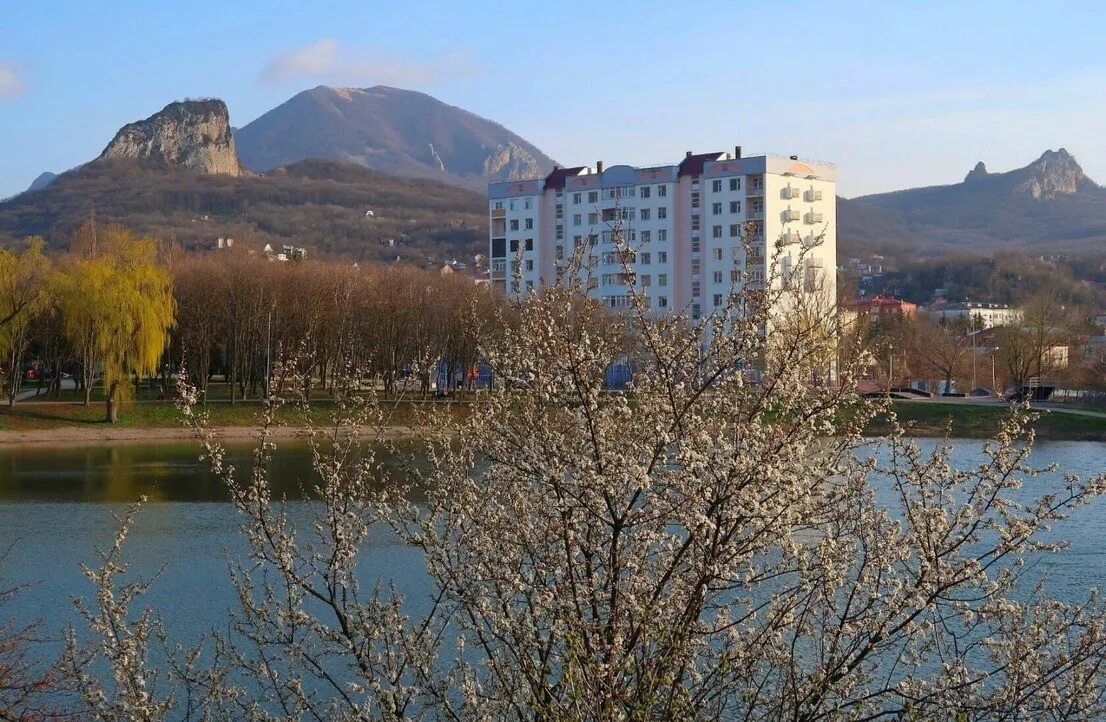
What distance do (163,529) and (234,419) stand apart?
77.6 ft

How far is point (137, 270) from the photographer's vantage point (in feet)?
158

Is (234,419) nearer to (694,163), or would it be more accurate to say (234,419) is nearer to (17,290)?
(17,290)

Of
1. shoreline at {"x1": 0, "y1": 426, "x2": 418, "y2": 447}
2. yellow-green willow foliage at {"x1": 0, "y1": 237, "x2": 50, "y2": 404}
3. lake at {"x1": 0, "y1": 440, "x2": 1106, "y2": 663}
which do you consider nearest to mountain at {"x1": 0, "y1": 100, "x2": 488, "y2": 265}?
yellow-green willow foliage at {"x1": 0, "y1": 237, "x2": 50, "y2": 404}

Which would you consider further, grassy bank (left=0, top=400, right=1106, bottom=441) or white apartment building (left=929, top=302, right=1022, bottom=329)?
white apartment building (left=929, top=302, right=1022, bottom=329)

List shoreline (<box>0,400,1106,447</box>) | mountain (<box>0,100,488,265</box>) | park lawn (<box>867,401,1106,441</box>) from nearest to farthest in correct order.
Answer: shoreline (<box>0,400,1106,447</box>)
park lawn (<box>867,401,1106,441</box>)
mountain (<box>0,100,488,265</box>)

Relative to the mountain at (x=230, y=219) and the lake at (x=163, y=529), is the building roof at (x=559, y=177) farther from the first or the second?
the mountain at (x=230, y=219)


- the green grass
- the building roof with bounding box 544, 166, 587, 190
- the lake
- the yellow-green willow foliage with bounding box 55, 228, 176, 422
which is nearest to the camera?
the lake

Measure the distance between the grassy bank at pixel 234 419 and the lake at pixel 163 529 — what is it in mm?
2992

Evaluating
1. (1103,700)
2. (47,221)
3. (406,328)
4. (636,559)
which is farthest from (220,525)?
(47,221)

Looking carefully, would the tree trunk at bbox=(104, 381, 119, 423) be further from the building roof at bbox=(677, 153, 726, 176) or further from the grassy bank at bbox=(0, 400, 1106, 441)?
the building roof at bbox=(677, 153, 726, 176)

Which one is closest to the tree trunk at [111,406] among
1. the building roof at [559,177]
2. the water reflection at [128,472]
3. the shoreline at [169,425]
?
the shoreline at [169,425]

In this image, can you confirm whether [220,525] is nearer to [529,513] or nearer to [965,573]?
[529,513]

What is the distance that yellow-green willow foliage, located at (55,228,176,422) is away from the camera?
1848 inches

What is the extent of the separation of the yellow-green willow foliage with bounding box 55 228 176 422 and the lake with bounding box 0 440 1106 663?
408 cm
